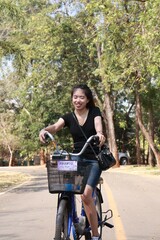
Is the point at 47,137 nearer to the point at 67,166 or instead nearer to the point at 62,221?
the point at 67,166

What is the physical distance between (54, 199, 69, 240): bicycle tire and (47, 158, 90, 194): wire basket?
167 mm

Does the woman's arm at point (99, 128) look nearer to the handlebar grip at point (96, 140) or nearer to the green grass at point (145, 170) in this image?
the handlebar grip at point (96, 140)

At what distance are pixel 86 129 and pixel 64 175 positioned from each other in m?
0.76

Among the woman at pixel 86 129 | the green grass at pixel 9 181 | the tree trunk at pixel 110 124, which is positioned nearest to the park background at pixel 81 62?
the tree trunk at pixel 110 124

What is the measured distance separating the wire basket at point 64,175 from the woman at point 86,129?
18 centimetres

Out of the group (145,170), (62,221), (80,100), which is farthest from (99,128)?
(145,170)

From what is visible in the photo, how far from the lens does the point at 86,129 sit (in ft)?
18.5

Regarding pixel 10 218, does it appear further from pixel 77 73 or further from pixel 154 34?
pixel 77 73

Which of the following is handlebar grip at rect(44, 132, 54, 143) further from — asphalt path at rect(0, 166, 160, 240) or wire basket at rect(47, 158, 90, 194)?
asphalt path at rect(0, 166, 160, 240)

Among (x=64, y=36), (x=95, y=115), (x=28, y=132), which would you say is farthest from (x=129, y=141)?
(x=95, y=115)

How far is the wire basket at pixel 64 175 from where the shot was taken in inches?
200

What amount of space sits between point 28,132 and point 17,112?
24.5ft

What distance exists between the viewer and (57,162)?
5.11 meters

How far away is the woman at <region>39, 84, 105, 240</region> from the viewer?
211 inches
